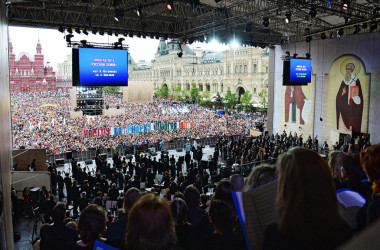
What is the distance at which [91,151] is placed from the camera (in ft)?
65.0

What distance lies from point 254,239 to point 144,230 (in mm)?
643

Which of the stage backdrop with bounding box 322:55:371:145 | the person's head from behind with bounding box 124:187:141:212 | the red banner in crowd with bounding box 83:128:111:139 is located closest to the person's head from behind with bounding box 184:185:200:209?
the person's head from behind with bounding box 124:187:141:212

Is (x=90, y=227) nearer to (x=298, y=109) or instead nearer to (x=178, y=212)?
(x=178, y=212)

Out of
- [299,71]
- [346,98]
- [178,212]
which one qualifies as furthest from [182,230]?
[346,98]

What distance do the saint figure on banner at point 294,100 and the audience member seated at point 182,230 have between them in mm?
22719

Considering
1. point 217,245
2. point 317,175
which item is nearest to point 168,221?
point 217,245

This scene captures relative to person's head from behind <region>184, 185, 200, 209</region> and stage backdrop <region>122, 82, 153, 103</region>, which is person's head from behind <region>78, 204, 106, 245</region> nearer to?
person's head from behind <region>184, 185, 200, 209</region>

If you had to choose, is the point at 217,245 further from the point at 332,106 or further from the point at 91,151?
the point at 332,106

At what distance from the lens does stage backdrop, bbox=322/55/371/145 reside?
1919cm

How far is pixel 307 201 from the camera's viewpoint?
137 cm

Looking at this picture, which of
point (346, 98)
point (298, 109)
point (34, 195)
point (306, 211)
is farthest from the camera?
point (298, 109)

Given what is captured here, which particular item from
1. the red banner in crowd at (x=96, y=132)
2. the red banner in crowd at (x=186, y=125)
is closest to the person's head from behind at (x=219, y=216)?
the red banner in crowd at (x=96, y=132)

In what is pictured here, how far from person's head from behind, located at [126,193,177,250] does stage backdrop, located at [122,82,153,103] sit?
3562cm

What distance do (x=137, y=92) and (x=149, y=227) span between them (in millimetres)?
36561
